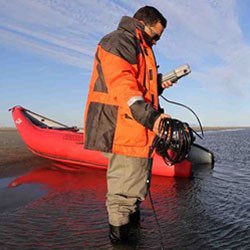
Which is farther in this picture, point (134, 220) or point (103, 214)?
point (103, 214)

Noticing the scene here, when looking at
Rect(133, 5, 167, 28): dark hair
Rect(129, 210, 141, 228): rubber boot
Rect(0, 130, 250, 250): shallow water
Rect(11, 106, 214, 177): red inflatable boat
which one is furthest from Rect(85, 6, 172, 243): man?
Rect(11, 106, 214, 177): red inflatable boat

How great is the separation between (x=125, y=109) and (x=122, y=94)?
0.17m

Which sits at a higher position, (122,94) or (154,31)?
(154,31)

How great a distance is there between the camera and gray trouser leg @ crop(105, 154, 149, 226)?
9.72 feet

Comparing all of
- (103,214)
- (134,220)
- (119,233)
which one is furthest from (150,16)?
(103,214)

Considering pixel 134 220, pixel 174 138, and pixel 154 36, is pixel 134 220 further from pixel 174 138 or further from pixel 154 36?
pixel 154 36

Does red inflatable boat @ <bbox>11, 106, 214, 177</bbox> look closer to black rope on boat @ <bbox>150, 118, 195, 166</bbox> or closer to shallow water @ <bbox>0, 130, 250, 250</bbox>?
shallow water @ <bbox>0, 130, 250, 250</bbox>

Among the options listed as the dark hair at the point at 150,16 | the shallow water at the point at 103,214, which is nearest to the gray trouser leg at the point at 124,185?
the shallow water at the point at 103,214

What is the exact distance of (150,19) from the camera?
9.86ft

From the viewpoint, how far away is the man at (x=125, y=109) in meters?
2.63

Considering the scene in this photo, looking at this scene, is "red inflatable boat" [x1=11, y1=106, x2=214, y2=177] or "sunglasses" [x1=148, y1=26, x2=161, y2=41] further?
"red inflatable boat" [x1=11, y1=106, x2=214, y2=177]

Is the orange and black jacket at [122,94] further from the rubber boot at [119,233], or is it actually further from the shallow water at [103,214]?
the shallow water at [103,214]

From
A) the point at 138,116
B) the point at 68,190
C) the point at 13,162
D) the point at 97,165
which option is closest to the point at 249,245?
the point at 138,116

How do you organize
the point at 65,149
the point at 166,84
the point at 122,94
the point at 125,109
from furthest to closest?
the point at 65,149
the point at 166,84
the point at 125,109
the point at 122,94
